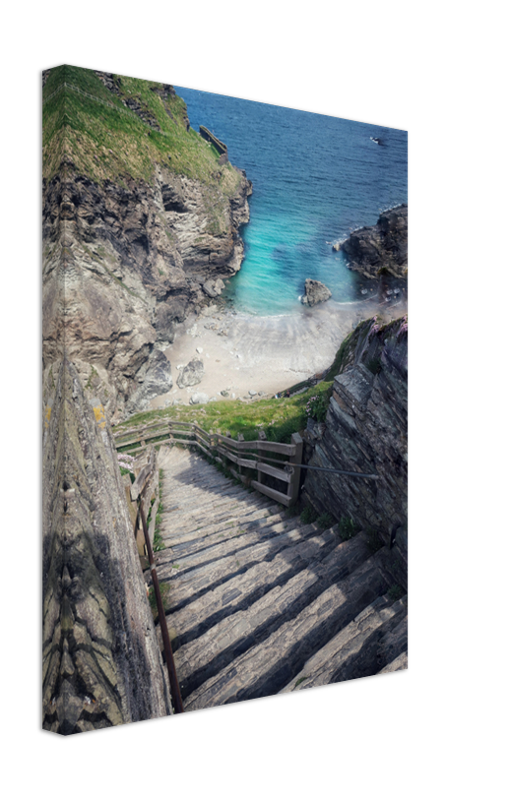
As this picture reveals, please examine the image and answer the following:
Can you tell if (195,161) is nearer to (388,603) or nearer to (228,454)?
(228,454)

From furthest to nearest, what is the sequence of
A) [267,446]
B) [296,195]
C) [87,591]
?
[267,446] → [296,195] → [87,591]

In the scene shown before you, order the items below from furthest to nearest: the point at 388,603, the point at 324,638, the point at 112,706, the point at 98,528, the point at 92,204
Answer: the point at 388,603 → the point at 324,638 → the point at 92,204 → the point at 98,528 → the point at 112,706

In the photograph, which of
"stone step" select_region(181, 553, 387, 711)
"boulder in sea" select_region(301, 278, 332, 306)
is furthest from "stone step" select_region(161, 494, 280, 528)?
"boulder in sea" select_region(301, 278, 332, 306)

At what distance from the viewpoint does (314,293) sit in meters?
3.82

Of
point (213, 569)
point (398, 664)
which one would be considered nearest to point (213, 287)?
point (213, 569)

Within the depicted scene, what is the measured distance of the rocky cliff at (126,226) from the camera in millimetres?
2781

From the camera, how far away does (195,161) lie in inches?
137

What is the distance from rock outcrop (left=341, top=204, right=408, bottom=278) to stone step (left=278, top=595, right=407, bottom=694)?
2.97m

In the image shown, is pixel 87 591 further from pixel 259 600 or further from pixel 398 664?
pixel 398 664

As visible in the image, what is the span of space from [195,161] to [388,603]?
4016 mm

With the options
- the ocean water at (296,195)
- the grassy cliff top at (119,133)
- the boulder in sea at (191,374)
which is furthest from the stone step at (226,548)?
the grassy cliff top at (119,133)

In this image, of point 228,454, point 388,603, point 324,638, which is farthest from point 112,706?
point 388,603

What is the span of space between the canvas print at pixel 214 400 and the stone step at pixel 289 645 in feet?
0.05

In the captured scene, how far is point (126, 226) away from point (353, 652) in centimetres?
367
